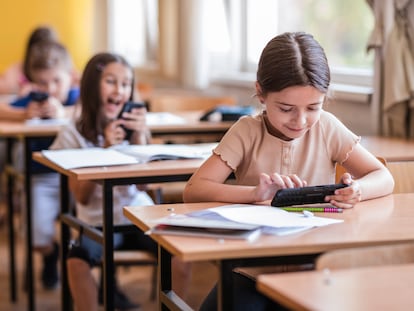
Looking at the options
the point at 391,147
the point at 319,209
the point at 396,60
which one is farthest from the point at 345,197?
the point at 396,60

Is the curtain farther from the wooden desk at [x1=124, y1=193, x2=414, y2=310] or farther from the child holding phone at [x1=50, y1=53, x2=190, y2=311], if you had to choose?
the wooden desk at [x1=124, y1=193, x2=414, y2=310]

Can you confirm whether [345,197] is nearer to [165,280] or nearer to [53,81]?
[165,280]

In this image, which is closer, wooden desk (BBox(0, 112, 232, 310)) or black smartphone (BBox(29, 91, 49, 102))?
wooden desk (BBox(0, 112, 232, 310))

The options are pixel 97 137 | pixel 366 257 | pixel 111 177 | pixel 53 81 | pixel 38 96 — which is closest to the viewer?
pixel 366 257

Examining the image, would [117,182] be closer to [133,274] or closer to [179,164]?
[179,164]

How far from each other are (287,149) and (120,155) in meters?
0.75

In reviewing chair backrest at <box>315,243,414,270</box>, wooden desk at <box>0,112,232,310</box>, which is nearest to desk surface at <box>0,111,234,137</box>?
wooden desk at <box>0,112,232,310</box>

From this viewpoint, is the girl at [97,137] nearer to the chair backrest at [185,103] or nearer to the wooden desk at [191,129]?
the wooden desk at [191,129]

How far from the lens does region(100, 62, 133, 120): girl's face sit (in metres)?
3.18

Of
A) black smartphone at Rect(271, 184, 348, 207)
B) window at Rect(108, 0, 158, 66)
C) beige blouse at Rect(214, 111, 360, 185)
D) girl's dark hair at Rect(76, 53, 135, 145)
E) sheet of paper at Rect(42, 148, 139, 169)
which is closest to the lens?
black smartphone at Rect(271, 184, 348, 207)

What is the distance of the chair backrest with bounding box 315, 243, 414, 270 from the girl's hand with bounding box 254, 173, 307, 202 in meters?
0.42

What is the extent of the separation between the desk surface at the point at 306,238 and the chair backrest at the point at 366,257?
0.11 m

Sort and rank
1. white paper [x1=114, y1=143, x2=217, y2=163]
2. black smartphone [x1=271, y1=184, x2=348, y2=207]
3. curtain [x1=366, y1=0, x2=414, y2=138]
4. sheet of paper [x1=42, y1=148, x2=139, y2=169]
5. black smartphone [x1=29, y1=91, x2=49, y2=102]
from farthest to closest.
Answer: black smartphone [x1=29, y1=91, x2=49, y2=102]
curtain [x1=366, y1=0, x2=414, y2=138]
white paper [x1=114, y1=143, x2=217, y2=163]
sheet of paper [x1=42, y1=148, x2=139, y2=169]
black smartphone [x1=271, y1=184, x2=348, y2=207]

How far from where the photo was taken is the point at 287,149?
2195 mm
